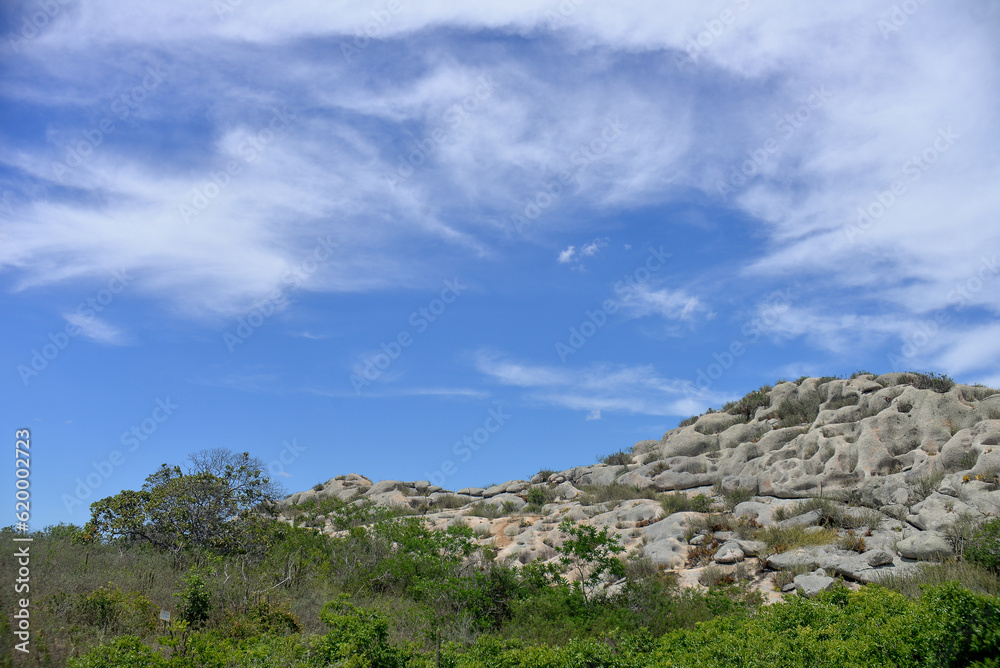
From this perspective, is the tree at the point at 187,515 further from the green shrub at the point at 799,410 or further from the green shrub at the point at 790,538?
the green shrub at the point at 799,410

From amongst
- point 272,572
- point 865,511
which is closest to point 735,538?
point 865,511

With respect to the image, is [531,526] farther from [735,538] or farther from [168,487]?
[168,487]

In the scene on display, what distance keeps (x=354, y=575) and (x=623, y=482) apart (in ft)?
60.5

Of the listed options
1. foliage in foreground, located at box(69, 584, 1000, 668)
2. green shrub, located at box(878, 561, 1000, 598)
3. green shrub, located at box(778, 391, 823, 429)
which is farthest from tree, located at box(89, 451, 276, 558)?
green shrub, located at box(778, 391, 823, 429)

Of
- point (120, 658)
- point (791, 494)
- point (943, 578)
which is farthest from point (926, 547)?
point (120, 658)

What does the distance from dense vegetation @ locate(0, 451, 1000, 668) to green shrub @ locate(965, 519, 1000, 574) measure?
34 mm

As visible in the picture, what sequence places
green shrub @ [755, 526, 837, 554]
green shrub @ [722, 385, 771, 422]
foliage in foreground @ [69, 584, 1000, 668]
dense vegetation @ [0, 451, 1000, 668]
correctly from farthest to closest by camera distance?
1. green shrub @ [722, 385, 771, 422]
2. green shrub @ [755, 526, 837, 554]
3. dense vegetation @ [0, 451, 1000, 668]
4. foliage in foreground @ [69, 584, 1000, 668]

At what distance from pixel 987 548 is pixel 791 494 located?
10018 mm

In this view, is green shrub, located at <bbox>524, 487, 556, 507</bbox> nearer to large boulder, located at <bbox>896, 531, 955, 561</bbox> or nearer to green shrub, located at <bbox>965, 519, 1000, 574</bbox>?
large boulder, located at <bbox>896, 531, 955, 561</bbox>

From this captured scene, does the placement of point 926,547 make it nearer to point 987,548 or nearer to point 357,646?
point 987,548

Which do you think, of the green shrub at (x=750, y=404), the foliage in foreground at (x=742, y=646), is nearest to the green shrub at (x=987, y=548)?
the foliage in foreground at (x=742, y=646)

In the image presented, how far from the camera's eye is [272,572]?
1620 cm

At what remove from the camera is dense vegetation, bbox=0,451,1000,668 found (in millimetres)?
8430

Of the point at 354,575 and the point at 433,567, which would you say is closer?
the point at 433,567
